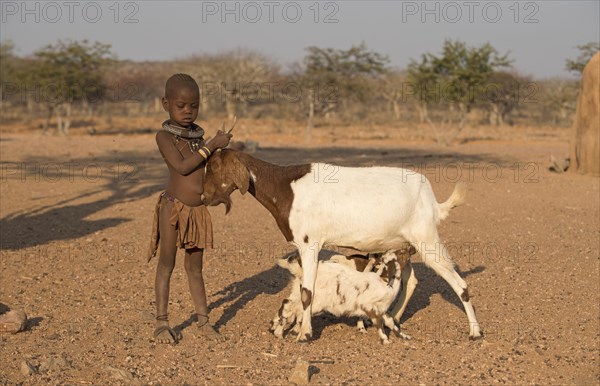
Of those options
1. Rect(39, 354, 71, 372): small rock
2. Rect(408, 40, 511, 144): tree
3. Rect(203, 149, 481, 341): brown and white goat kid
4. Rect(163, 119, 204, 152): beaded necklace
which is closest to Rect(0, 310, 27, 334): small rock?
Rect(39, 354, 71, 372): small rock

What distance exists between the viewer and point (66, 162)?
19.8 metres

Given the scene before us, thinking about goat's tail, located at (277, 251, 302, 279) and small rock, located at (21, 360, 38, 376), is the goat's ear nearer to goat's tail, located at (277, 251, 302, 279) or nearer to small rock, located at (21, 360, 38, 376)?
goat's tail, located at (277, 251, 302, 279)

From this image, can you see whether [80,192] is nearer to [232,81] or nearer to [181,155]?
[181,155]

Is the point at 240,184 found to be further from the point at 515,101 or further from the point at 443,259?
the point at 515,101

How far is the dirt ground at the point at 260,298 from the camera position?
5543 millimetres

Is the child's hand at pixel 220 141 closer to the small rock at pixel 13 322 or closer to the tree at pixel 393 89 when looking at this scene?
the small rock at pixel 13 322

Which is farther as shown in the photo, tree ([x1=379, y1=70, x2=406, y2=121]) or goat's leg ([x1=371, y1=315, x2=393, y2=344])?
tree ([x1=379, y1=70, x2=406, y2=121])

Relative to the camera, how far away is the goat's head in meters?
6.03

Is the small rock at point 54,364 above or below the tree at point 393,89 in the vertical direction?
below

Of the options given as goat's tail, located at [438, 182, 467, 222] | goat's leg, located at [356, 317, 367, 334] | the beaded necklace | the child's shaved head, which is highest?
the child's shaved head

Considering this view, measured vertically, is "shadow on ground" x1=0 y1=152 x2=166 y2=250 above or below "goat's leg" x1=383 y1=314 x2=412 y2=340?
above

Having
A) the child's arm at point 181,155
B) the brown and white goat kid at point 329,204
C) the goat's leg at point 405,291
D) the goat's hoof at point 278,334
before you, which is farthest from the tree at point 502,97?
the child's arm at point 181,155

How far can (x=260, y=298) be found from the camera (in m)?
7.85

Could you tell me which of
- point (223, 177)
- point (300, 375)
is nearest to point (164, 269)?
point (223, 177)
